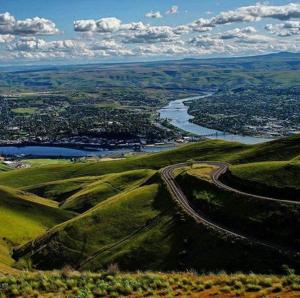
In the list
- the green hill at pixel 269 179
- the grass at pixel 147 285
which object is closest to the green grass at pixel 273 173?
the green hill at pixel 269 179

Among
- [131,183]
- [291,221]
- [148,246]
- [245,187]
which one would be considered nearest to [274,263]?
[291,221]

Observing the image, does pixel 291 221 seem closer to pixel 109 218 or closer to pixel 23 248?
pixel 109 218

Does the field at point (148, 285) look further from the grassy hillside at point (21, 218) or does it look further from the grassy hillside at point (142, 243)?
the grassy hillside at point (21, 218)

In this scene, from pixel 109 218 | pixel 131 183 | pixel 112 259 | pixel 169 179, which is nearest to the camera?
pixel 112 259

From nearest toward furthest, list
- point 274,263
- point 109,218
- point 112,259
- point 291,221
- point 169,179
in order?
1. point 274,263
2. point 291,221
3. point 112,259
4. point 109,218
5. point 169,179

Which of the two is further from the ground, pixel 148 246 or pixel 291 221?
pixel 291 221

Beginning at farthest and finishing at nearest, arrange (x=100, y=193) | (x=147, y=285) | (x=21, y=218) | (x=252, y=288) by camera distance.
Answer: (x=100, y=193) < (x=21, y=218) < (x=147, y=285) < (x=252, y=288)

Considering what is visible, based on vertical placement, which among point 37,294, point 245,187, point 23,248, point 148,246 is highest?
point 37,294

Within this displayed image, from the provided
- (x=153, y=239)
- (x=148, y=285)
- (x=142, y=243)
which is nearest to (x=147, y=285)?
(x=148, y=285)

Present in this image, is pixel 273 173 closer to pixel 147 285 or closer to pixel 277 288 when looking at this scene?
pixel 147 285
